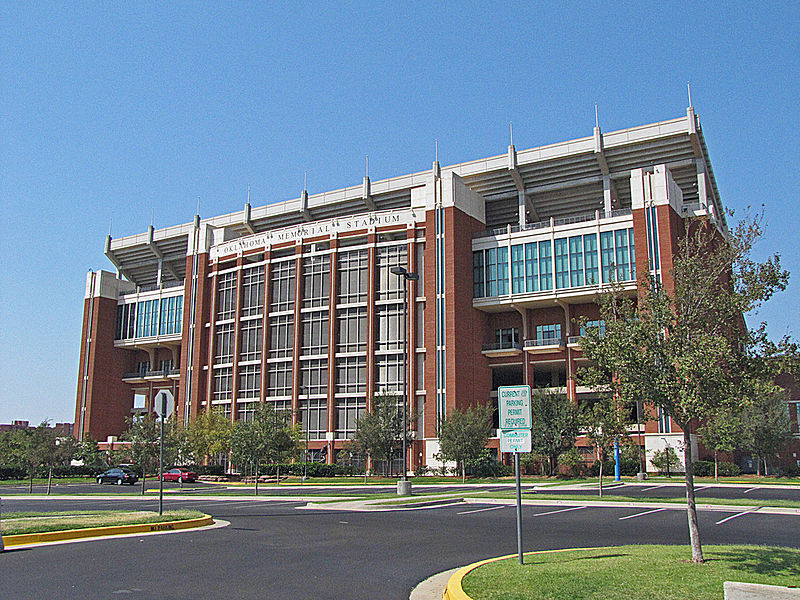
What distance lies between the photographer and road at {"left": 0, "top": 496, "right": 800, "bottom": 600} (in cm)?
1027

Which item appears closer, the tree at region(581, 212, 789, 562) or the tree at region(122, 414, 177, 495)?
the tree at region(581, 212, 789, 562)

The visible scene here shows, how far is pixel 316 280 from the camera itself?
71.1 meters

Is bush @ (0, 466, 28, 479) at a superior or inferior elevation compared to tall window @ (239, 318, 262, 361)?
inferior

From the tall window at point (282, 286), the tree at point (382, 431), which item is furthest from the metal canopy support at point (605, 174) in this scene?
the tall window at point (282, 286)

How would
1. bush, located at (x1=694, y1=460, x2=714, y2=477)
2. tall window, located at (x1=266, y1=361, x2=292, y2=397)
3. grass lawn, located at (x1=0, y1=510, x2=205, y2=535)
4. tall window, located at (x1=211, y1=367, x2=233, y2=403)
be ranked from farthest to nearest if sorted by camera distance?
1. tall window, located at (x1=211, y1=367, x2=233, y2=403)
2. tall window, located at (x1=266, y1=361, x2=292, y2=397)
3. bush, located at (x1=694, y1=460, x2=714, y2=477)
4. grass lawn, located at (x1=0, y1=510, x2=205, y2=535)

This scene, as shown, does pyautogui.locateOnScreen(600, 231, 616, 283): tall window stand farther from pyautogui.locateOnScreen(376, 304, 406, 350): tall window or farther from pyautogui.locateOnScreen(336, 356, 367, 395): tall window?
pyautogui.locateOnScreen(336, 356, 367, 395): tall window

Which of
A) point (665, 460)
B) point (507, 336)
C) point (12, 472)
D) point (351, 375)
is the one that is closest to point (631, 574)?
point (665, 460)

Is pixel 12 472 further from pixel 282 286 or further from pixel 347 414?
pixel 347 414

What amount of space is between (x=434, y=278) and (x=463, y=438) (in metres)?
18.4

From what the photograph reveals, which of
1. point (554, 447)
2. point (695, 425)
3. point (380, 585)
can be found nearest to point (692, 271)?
point (380, 585)

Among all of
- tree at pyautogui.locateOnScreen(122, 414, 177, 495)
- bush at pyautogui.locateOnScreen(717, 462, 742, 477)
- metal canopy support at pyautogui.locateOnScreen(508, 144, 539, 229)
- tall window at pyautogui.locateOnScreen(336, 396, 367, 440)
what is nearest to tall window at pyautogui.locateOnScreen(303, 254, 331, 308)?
tall window at pyautogui.locateOnScreen(336, 396, 367, 440)

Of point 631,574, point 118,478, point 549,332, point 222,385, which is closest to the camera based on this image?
point 631,574

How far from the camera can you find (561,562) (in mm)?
11352

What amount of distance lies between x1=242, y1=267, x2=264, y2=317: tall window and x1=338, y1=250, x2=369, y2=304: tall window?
945 cm
